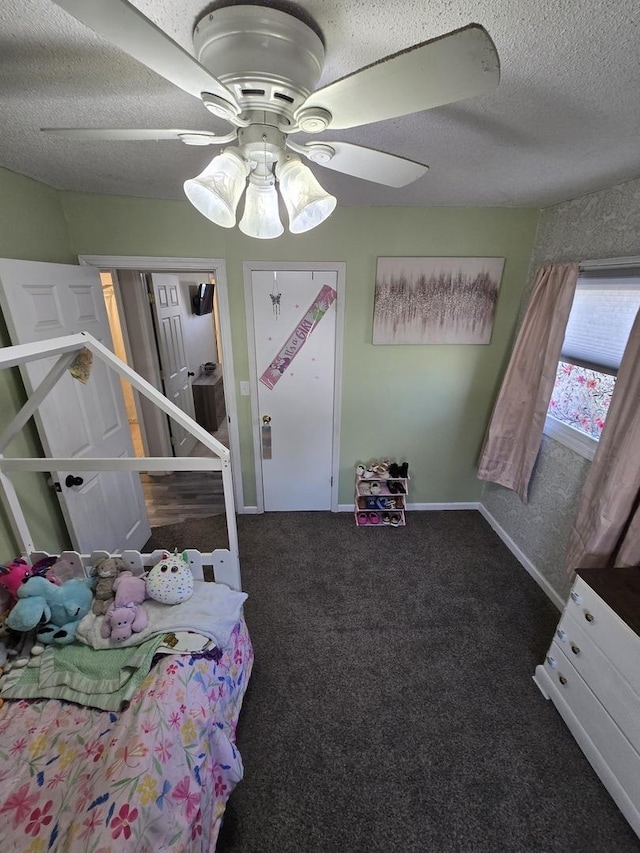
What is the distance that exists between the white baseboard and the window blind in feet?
4.40

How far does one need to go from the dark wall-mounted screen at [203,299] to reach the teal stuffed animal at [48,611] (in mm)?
3935

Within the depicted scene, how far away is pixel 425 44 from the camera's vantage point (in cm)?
52

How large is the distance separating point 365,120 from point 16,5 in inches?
28.8

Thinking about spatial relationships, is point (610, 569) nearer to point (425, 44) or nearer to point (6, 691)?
point (425, 44)

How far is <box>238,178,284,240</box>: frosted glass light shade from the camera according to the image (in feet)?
2.99

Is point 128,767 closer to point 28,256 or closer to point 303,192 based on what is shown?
point 303,192

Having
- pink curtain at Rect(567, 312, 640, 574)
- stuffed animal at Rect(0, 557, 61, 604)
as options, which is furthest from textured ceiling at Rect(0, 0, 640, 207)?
stuffed animal at Rect(0, 557, 61, 604)

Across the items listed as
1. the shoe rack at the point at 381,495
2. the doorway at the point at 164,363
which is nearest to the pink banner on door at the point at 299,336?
the doorway at the point at 164,363

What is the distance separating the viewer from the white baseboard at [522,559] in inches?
86.9

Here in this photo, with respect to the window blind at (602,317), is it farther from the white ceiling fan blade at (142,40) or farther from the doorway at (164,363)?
the doorway at (164,363)

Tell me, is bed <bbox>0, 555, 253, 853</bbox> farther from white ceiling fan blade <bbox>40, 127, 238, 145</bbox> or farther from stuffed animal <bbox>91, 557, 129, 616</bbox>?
white ceiling fan blade <bbox>40, 127, 238, 145</bbox>

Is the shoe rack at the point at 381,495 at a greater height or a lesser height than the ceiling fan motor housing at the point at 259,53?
lesser

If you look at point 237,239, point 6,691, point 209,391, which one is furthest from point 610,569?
point 209,391

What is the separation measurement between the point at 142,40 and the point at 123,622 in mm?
1596
